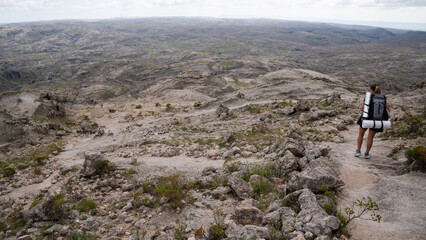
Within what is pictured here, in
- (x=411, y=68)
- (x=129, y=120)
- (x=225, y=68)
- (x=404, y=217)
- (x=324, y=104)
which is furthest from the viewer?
(x=411, y=68)

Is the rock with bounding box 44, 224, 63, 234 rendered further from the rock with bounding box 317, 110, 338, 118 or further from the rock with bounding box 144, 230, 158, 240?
the rock with bounding box 317, 110, 338, 118

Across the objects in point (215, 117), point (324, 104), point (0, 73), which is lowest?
point (0, 73)

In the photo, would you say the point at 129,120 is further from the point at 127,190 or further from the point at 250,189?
the point at 250,189

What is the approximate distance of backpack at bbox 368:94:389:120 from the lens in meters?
10.1

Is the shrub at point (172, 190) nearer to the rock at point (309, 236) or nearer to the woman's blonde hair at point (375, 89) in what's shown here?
the rock at point (309, 236)

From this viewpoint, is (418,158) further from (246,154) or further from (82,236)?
(82,236)

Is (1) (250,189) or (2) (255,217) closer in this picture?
(2) (255,217)

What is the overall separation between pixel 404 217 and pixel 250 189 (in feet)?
15.7

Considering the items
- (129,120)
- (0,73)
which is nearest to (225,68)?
(129,120)

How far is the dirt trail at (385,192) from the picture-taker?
6.16 metres

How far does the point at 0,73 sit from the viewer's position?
115125 mm

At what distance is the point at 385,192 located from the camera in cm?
794

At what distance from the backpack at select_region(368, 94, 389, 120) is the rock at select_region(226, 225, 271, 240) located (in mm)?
7836

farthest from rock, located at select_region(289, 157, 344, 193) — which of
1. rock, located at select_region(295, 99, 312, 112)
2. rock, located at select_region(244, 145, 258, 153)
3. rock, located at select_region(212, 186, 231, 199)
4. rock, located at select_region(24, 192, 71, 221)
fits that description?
rock, located at select_region(295, 99, 312, 112)
